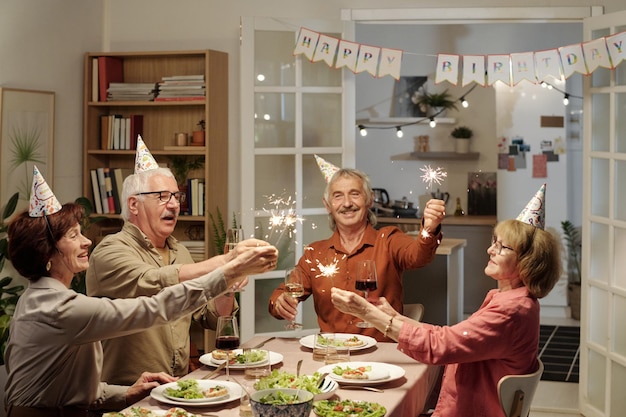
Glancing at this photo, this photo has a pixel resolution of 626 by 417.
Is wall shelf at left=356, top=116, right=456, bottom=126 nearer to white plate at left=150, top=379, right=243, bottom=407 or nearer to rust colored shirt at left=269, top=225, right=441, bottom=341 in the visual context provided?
rust colored shirt at left=269, top=225, right=441, bottom=341

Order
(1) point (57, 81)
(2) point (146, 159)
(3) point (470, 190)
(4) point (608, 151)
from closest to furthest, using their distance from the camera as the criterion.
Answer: (2) point (146, 159)
(4) point (608, 151)
(1) point (57, 81)
(3) point (470, 190)

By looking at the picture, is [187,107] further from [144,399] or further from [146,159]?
[144,399]

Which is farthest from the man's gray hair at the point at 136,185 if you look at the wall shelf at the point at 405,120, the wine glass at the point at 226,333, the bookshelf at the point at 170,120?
the wall shelf at the point at 405,120

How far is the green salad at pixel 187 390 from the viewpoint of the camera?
245 centimetres

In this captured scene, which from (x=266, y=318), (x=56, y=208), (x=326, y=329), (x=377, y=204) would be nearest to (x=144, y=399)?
(x=56, y=208)

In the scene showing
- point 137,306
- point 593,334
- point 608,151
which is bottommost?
point 593,334

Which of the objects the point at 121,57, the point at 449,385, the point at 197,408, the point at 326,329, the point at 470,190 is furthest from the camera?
the point at 470,190

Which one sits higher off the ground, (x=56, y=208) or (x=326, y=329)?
(x=56, y=208)

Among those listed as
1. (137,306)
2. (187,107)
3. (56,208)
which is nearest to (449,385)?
(137,306)

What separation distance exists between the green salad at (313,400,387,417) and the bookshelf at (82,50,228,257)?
9.22ft

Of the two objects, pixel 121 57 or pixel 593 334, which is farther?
pixel 121 57

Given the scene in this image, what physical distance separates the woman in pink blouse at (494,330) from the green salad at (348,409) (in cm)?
38

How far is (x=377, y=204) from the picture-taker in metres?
8.50

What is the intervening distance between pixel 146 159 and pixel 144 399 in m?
1.15
